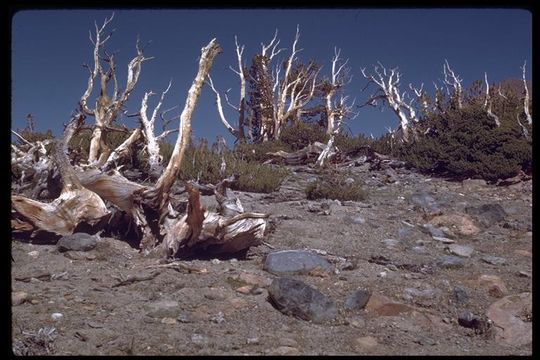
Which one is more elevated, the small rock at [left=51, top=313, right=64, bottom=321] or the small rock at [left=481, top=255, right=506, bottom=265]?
the small rock at [left=481, top=255, right=506, bottom=265]

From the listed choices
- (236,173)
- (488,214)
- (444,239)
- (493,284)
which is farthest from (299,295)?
(236,173)

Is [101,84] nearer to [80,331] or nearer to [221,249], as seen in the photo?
[221,249]

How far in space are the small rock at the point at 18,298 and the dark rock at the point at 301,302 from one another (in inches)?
88.4

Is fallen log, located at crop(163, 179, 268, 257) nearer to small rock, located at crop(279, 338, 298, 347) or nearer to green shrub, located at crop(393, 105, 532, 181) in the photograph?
small rock, located at crop(279, 338, 298, 347)

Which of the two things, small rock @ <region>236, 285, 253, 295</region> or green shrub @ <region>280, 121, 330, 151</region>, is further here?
green shrub @ <region>280, 121, 330, 151</region>

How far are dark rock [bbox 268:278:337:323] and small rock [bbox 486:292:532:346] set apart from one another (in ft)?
4.67

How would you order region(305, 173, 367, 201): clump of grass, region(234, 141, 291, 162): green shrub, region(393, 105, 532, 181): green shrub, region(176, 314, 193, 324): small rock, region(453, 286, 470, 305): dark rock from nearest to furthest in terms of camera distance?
1. region(176, 314, 193, 324): small rock
2. region(453, 286, 470, 305): dark rock
3. region(305, 173, 367, 201): clump of grass
4. region(393, 105, 532, 181): green shrub
5. region(234, 141, 291, 162): green shrub

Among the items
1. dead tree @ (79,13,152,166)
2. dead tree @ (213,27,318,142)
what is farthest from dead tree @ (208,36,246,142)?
dead tree @ (79,13,152,166)

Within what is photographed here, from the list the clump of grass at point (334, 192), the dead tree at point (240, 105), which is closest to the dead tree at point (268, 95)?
the dead tree at point (240, 105)

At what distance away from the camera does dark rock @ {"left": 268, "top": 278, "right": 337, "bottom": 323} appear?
4629 mm

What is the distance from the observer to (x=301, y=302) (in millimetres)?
4691

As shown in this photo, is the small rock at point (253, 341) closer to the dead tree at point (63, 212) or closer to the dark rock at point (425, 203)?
the dead tree at point (63, 212)

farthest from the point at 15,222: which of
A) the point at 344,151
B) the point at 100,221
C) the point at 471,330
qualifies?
the point at 344,151

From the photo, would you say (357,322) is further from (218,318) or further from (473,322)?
(218,318)
